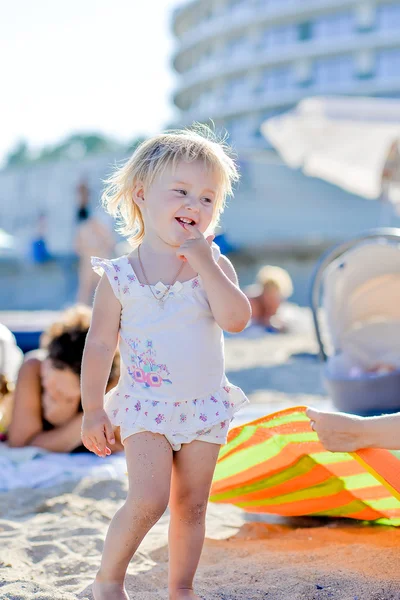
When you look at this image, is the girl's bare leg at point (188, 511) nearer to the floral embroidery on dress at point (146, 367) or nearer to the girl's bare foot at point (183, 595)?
the girl's bare foot at point (183, 595)

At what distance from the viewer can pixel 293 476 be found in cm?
237

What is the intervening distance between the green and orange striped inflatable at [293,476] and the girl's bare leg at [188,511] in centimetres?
46

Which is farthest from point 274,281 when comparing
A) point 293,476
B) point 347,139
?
point 293,476

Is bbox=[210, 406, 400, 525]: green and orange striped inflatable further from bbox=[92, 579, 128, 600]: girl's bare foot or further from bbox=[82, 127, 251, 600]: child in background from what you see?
bbox=[92, 579, 128, 600]: girl's bare foot

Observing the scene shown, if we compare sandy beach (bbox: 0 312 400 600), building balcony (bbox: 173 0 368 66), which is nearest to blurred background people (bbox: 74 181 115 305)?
sandy beach (bbox: 0 312 400 600)

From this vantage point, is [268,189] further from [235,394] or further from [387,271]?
[235,394]

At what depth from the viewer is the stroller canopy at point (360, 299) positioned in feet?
14.8

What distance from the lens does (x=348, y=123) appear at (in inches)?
278

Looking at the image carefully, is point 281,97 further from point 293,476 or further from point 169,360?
point 169,360

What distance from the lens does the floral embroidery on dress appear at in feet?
5.76

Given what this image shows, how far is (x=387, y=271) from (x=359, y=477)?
253cm

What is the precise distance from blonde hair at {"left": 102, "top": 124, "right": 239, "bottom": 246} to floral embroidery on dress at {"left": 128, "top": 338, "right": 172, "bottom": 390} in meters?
0.33

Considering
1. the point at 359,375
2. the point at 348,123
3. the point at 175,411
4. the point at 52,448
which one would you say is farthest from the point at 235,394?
the point at 348,123

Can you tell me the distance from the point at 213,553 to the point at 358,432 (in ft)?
2.35
